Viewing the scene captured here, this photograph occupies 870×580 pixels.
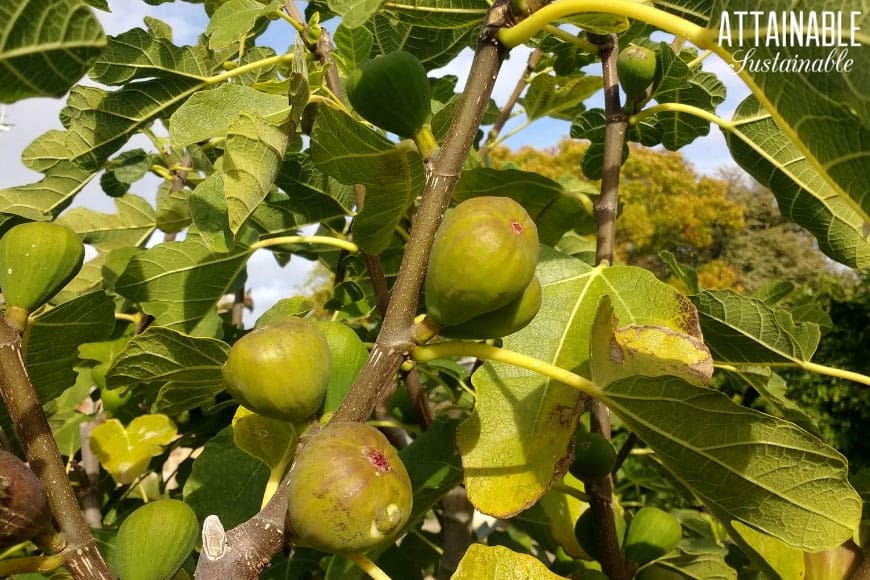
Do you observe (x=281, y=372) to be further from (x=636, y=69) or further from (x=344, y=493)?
(x=636, y=69)

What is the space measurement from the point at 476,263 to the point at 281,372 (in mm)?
222

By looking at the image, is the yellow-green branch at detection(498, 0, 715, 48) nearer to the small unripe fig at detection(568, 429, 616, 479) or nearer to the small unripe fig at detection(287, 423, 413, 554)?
the small unripe fig at detection(287, 423, 413, 554)

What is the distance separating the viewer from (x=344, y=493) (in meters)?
0.61

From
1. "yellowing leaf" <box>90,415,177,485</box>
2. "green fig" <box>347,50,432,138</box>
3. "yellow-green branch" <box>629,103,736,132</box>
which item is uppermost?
"green fig" <box>347,50,432,138</box>

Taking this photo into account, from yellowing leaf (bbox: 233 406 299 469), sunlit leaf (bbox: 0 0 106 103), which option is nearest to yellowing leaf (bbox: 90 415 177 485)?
yellowing leaf (bbox: 233 406 299 469)

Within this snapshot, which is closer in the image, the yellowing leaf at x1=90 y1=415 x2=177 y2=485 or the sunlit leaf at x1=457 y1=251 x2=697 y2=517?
the sunlit leaf at x1=457 y1=251 x2=697 y2=517

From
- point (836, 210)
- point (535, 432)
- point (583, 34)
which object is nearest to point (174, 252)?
point (535, 432)

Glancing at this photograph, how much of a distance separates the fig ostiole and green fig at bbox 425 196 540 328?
727mm

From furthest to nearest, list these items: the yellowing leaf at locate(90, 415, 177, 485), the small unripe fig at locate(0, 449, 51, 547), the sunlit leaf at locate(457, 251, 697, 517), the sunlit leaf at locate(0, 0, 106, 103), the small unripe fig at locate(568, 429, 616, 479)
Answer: the yellowing leaf at locate(90, 415, 177, 485)
the small unripe fig at locate(568, 429, 616, 479)
the sunlit leaf at locate(457, 251, 697, 517)
the small unripe fig at locate(0, 449, 51, 547)
the sunlit leaf at locate(0, 0, 106, 103)

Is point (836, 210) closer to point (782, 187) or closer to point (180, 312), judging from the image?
point (782, 187)

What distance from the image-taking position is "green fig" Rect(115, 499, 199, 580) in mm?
737

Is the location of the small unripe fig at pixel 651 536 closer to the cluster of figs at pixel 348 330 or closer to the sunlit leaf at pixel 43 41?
the cluster of figs at pixel 348 330

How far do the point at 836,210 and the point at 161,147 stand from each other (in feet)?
5.78

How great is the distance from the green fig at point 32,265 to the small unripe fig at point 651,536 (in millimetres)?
1092
